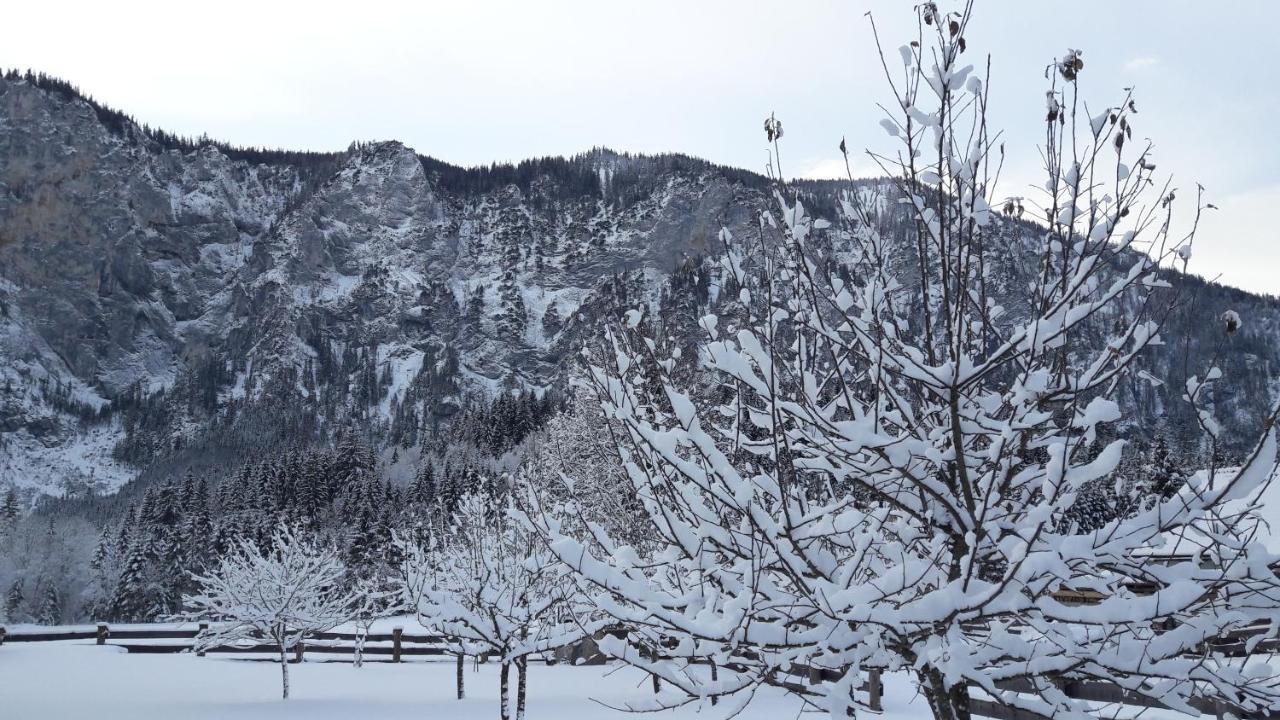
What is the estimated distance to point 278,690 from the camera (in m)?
Answer: 20.0

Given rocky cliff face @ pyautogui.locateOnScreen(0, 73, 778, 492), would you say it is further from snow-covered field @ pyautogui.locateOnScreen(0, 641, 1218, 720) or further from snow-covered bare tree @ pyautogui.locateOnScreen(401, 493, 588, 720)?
snow-covered bare tree @ pyautogui.locateOnScreen(401, 493, 588, 720)

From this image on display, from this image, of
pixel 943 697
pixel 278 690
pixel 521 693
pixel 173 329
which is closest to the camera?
pixel 943 697

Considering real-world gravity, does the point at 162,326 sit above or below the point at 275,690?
above

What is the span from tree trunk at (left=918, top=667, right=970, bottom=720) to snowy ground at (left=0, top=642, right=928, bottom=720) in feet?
29.2

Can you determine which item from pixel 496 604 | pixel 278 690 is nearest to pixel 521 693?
pixel 496 604

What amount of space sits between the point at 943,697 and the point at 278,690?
2122 centimetres

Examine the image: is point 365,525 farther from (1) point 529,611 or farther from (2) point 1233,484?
(2) point 1233,484

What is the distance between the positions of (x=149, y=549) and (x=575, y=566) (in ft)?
178

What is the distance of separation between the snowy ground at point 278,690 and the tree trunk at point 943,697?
8.90 meters

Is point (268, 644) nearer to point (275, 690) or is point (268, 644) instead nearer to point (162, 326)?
point (275, 690)

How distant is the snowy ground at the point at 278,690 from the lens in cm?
1556

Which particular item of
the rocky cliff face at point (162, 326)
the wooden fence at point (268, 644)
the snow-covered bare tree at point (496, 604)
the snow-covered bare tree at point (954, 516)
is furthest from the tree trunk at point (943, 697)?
the rocky cliff face at point (162, 326)

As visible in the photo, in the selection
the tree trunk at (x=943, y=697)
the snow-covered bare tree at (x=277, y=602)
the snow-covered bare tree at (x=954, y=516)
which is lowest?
the snow-covered bare tree at (x=277, y=602)

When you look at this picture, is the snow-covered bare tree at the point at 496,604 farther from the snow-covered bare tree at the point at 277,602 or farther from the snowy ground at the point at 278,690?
the snow-covered bare tree at the point at 277,602
